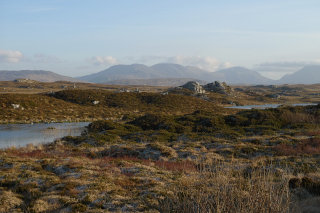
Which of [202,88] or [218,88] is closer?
[202,88]

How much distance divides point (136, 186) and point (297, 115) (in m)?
32.9

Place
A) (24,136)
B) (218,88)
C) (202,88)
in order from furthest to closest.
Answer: (218,88)
(202,88)
(24,136)

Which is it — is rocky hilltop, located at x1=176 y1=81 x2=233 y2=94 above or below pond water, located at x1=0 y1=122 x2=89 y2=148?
above

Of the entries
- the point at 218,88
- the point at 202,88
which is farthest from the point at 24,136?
the point at 218,88

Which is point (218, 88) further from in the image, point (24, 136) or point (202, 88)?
point (24, 136)

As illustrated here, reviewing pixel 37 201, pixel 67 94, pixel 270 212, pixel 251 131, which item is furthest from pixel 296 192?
pixel 67 94

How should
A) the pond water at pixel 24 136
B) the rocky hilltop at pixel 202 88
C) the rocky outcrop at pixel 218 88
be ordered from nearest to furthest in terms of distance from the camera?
the pond water at pixel 24 136
the rocky hilltop at pixel 202 88
the rocky outcrop at pixel 218 88

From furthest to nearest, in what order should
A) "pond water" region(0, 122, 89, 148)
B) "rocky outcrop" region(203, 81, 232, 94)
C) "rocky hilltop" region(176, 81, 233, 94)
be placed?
"rocky outcrop" region(203, 81, 232, 94) < "rocky hilltop" region(176, 81, 233, 94) < "pond water" region(0, 122, 89, 148)

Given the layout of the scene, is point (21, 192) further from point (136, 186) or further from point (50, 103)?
point (50, 103)

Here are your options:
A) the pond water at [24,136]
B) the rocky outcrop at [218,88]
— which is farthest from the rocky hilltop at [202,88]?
the pond water at [24,136]

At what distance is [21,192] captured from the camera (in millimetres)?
12109

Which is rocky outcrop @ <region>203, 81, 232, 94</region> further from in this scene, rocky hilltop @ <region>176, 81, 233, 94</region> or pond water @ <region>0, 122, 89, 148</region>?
pond water @ <region>0, 122, 89, 148</region>

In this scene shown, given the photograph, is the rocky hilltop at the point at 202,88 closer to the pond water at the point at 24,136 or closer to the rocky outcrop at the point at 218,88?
the rocky outcrop at the point at 218,88

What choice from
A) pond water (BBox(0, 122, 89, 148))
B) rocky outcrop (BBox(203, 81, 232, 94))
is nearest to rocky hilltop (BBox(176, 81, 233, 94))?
rocky outcrop (BBox(203, 81, 232, 94))
